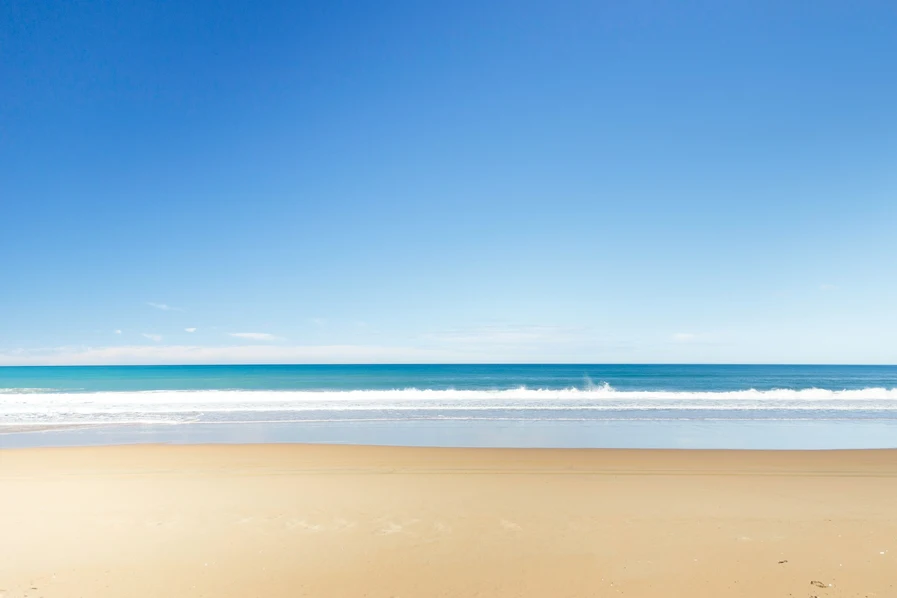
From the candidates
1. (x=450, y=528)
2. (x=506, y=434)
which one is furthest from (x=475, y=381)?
(x=450, y=528)

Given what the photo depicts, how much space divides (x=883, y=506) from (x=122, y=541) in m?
10.8

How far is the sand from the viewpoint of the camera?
4867 mm

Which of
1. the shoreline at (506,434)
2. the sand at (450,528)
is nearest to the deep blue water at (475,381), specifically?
the shoreline at (506,434)

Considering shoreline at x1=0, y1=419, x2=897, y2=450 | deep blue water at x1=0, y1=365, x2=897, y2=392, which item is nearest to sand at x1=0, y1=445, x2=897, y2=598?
shoreline at x1=0, y1=419, x2=897, y2=450

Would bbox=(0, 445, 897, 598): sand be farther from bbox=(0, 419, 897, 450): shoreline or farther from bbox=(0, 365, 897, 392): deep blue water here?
bbox=(0, 365, 897, 392): deep blue water

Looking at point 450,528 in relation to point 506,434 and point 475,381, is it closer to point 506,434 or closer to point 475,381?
point 506,434

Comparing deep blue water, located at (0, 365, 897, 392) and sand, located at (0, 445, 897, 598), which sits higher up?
sand, located at (0, 445, 897, 598)

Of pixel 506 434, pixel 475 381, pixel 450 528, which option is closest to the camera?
pixel 450 528

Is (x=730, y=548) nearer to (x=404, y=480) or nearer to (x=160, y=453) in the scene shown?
(x=404, y=480)

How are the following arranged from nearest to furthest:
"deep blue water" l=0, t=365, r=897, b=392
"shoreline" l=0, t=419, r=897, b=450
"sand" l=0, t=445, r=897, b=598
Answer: "sand" l=0, t=445, r=897, b=598 → "shoreline" l=0, t=419, r=897, b=450 → "deep blue water" l=0, t=365, r=897, b=392

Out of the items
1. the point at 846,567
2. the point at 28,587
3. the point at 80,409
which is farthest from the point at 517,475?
the point at 80,409

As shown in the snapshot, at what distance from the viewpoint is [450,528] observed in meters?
6.25

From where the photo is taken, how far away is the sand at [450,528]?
16.0ft

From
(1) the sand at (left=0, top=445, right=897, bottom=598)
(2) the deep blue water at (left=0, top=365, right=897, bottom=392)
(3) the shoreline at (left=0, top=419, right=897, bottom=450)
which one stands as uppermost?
(1) the sand at (left=0, top=445, right=897, bottom=598)
